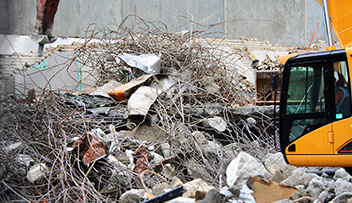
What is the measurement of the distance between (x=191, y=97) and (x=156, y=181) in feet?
6.26

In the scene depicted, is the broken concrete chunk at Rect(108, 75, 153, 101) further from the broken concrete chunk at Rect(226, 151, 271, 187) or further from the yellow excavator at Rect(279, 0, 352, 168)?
the yellow excavator at Rect(279, 0, 352, 168)

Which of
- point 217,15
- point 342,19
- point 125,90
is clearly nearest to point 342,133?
point 342,19

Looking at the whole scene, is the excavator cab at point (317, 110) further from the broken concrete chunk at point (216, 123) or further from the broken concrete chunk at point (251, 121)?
the broken concrete chunk at point (251, 121)

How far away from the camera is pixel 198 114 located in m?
4.99

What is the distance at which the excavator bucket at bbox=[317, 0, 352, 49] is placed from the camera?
4020mm

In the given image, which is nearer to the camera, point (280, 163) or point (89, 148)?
point (89, 148)

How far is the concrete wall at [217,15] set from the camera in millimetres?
10700

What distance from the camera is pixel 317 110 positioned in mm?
3551

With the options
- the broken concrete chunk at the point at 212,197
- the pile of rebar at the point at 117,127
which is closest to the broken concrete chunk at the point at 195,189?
the broken concrete chunk at the point at 212,197

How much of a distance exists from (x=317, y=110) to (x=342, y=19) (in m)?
1.36

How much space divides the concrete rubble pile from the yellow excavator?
0.86ft

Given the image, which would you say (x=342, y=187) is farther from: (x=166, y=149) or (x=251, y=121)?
(x=251, y=121)

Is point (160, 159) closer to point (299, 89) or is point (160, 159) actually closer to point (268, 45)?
point (299, 89)

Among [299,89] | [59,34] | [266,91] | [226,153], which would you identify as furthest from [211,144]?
[59,34]
